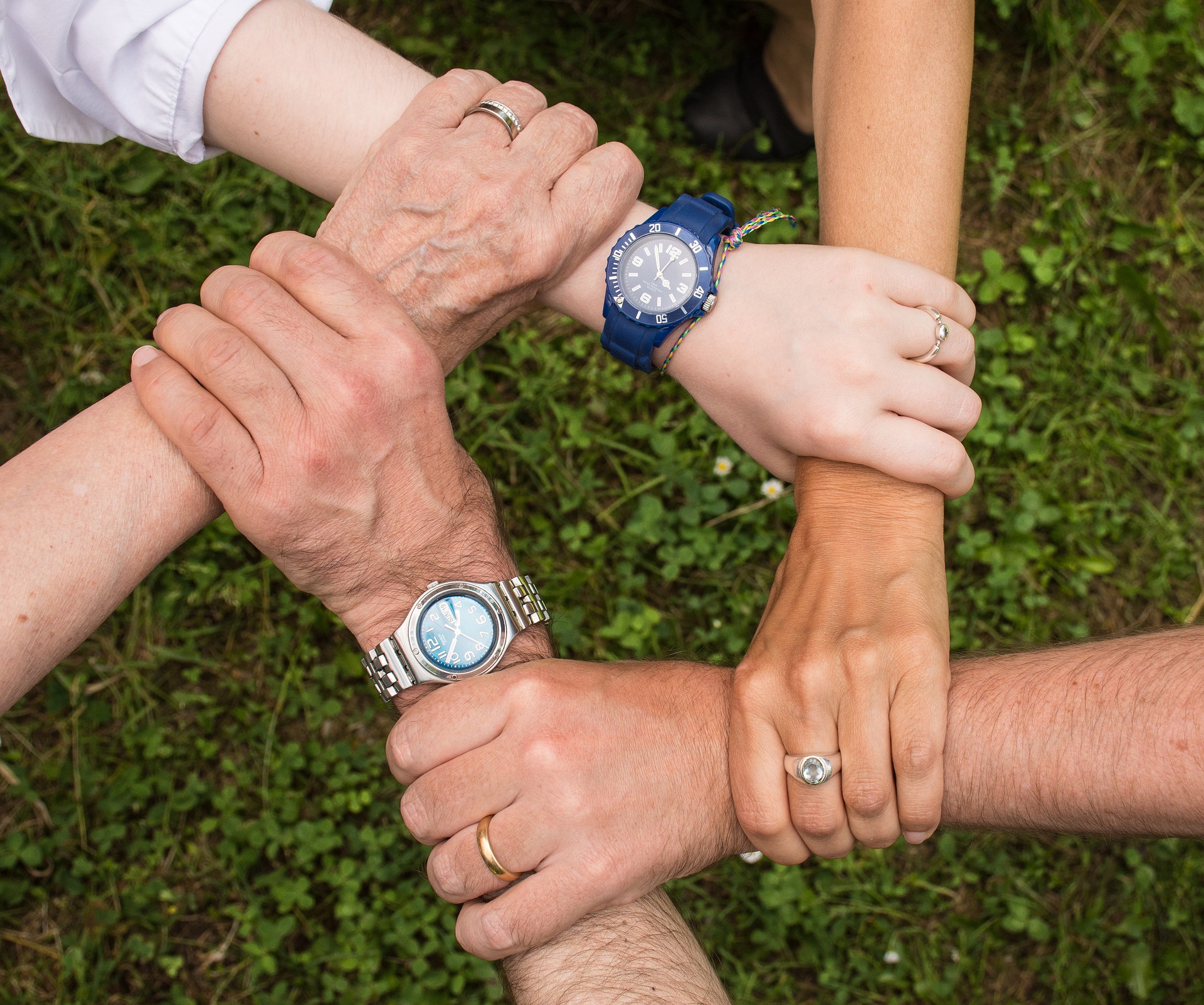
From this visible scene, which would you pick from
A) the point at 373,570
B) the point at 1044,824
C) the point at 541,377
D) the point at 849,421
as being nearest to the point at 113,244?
the point at 541,377

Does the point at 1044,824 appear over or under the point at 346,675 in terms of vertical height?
over

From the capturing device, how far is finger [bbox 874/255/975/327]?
197 cm

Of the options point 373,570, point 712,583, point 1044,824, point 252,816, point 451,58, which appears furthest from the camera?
point 451,58

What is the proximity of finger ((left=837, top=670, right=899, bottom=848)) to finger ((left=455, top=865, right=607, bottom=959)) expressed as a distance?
1.83ft

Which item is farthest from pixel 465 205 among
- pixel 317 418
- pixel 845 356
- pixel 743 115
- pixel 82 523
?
pixel 743 115

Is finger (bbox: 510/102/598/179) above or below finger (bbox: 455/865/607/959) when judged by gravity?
above

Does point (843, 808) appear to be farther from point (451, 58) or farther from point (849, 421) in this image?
point (451, 58)

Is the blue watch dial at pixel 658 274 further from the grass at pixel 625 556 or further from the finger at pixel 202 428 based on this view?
the grass at pixel 625 556

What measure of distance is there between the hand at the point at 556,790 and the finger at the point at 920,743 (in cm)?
36

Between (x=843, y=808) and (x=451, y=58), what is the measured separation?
318 centimetres

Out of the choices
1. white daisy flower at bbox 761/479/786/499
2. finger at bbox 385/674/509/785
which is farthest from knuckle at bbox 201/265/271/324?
white daisy flower at bbox 761/479/786/499

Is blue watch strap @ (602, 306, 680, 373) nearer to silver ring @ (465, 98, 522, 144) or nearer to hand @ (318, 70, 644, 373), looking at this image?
hand @ (318, 70, 644, 373)

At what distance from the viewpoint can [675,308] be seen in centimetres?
201

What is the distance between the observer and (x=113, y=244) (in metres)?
3.41
